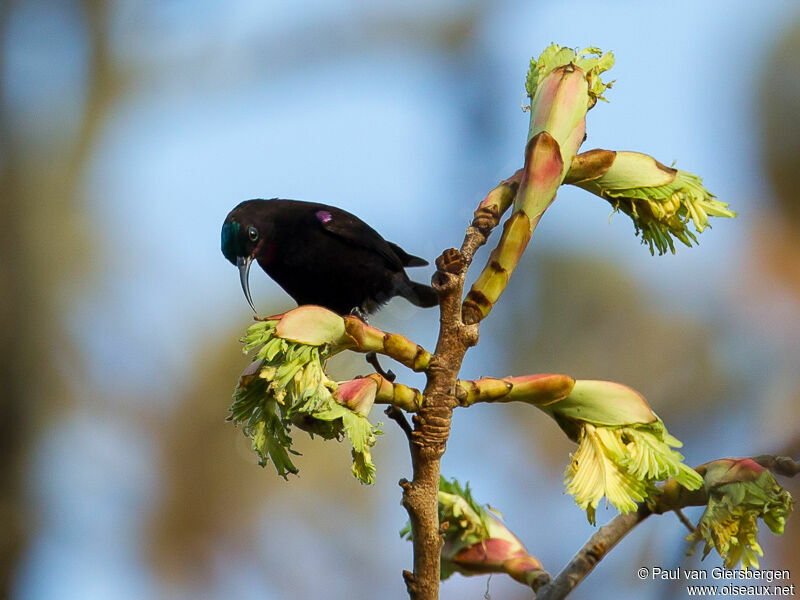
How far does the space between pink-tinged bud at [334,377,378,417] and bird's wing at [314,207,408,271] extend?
196 cm

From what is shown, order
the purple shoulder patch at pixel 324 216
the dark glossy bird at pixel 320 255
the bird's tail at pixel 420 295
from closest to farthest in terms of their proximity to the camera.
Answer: the dark glossy bird at pixel 320 255 < the purple shoulder patch at pixel 324 216 < the bird's tail at pixel 420 295

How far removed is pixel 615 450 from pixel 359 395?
46 centimetres

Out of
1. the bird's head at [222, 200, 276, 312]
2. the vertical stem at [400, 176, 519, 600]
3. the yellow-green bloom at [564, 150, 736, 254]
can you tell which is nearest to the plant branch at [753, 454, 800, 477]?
the yellow-green bloom at [564, 150, 736, 254]

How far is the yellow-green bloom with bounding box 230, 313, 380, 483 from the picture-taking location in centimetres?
153

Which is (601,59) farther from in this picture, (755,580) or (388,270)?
(388,270)

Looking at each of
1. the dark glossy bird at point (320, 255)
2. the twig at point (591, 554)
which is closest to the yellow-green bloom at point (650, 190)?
the twig at point (591, 554)

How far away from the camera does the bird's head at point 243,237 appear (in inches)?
138

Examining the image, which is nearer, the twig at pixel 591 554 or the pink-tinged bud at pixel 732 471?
the pink-tinged bud at pixel 732 471

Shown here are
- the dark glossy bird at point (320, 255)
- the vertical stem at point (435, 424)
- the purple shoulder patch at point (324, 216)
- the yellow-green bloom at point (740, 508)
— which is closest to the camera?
the vertical stem at point (435, 424)

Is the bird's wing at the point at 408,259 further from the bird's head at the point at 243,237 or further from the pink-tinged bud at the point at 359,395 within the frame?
the pink-tinged bud at the point at 359,395

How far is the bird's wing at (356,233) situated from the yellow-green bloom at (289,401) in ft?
6.23

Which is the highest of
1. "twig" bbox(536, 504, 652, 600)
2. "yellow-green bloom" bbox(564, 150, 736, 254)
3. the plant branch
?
"yellow-green bloom" bbox(564, 150, 736, 254)

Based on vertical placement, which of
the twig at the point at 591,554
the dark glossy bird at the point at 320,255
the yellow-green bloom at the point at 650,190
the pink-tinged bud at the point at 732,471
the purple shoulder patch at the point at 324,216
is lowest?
the twig at the point at 591,554

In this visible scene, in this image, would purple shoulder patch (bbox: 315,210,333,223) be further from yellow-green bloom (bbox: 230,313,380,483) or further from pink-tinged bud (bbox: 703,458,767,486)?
pink-tinged bud (bbox: 703,458,767,486)
